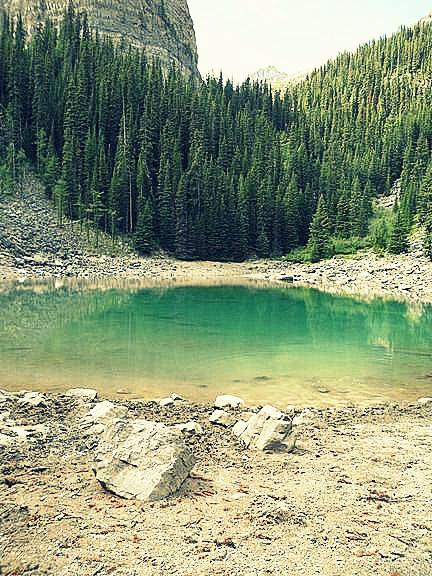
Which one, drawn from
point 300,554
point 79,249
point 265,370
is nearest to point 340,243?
point 79,249

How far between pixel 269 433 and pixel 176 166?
69.8 m

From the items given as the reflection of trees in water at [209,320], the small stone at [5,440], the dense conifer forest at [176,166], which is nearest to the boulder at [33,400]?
the small stone at [5,440]

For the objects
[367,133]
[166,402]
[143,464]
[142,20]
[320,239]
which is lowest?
[166,402]

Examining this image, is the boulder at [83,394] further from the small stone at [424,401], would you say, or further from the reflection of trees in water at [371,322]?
the reflection of trees in water at [371,322]

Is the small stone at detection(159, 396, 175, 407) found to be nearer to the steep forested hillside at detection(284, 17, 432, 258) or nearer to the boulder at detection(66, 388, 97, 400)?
the boulder at detection(66, 388, 97, 400)

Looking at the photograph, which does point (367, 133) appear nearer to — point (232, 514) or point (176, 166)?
point (176, 166)

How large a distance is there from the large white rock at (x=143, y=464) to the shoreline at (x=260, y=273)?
3772cm

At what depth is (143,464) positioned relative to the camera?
726 centimetres

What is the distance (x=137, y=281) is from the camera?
174 ft

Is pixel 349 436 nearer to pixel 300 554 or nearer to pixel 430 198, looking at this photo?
pixel 300 554

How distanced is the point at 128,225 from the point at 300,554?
67882 mm

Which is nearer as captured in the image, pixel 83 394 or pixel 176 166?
pixel 83 394

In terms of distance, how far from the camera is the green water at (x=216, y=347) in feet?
50.6

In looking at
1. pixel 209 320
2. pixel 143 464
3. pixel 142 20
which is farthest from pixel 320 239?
pixel 142 20
